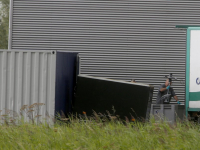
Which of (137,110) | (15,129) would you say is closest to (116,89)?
(137,110)

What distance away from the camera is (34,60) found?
8.34m

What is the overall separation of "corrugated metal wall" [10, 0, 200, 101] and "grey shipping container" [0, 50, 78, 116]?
5883mm

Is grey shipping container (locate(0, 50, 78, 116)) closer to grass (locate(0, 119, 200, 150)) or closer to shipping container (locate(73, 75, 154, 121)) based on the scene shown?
shipping container (locate(73, 75, 154, 121))

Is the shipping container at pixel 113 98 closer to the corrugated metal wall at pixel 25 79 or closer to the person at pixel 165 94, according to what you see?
the corrugated metal wall at pixel 25 79

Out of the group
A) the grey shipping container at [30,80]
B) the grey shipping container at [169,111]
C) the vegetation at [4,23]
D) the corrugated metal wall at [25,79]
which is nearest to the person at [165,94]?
the grey shipping container at [169,111]

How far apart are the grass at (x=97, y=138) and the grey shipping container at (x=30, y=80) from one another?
66.9 inches

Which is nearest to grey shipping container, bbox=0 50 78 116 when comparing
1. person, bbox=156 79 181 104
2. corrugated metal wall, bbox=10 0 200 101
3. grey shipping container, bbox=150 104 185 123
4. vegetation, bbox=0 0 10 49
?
grey shipping container, bbox=150 104 185 123

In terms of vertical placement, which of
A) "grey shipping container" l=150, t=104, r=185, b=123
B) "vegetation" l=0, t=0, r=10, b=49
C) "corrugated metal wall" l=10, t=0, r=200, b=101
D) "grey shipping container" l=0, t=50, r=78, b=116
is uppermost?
"vegetation" l=0, t=0, r=10, b=49

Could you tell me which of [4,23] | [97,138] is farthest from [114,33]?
[4,23]

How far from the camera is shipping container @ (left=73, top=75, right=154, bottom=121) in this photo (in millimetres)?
8320

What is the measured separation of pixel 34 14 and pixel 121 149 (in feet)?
32.5

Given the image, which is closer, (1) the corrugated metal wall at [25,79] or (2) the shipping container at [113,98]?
(1) the corrugated metal wall at [25,79]

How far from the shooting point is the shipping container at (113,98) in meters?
8.32

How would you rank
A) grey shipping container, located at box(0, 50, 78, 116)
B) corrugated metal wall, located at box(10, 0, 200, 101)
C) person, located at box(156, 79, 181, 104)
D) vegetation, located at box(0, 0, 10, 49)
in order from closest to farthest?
1. grey shipping container, located at box(0, 50, 78, 116)
2. person, located at box(156, 79, 181, 104)
3. corrugated metal wall, located at box(10, 0, 200, 101)
4. vegetation, located at box(0, 0, 10, 49)
